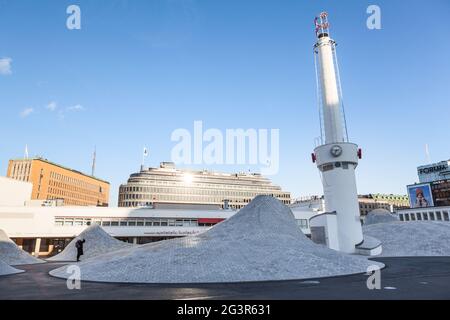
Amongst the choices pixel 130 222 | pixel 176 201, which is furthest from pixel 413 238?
pixel 176 201

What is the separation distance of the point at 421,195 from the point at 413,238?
78.0 meters

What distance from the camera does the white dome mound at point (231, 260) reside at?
16516 mm

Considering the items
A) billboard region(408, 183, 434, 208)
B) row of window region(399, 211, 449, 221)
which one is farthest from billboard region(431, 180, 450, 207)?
row of window region(399, 211, 449, 221)

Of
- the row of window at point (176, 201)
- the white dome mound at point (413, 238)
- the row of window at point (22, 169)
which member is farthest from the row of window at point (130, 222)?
the row of window at point (22, 169)

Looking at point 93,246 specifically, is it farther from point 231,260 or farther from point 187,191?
point 187,191

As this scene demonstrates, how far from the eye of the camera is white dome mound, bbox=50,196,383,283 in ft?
54.2

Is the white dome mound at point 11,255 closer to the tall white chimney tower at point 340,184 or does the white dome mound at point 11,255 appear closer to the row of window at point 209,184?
the tall white chimney tower at point 340,184

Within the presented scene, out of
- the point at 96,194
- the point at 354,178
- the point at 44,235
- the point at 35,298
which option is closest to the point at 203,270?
the point at 35,298

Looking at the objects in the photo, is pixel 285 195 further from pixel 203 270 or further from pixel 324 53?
pixel 203 270

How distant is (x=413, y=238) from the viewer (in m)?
41.5

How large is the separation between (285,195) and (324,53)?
12192 centimetres

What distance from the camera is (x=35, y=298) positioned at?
450 inches

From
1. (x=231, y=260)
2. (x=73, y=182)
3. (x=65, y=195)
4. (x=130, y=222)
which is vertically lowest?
(x=231, y=260)

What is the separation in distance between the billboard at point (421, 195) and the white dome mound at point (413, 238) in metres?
67.5
